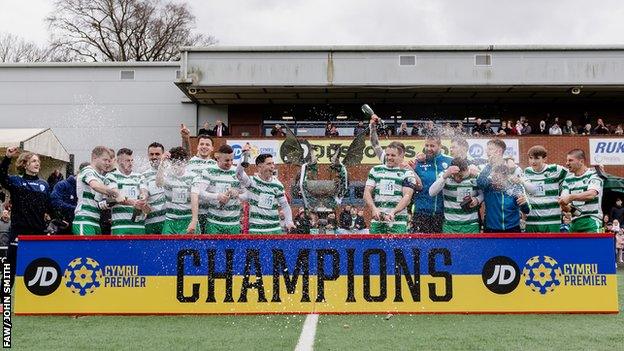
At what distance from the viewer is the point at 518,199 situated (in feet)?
25.1

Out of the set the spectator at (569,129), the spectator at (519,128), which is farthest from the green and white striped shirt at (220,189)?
the spectator at (569,129)

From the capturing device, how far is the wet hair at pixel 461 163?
7812 mm

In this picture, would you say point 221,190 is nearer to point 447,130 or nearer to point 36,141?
point 36,141

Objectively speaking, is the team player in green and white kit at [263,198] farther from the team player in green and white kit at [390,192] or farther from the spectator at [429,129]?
the spectator at [429,129]

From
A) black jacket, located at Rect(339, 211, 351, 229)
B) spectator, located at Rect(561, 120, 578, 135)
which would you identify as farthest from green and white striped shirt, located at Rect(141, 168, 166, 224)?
spectator, located at Rect(561, 120, 578, 135)

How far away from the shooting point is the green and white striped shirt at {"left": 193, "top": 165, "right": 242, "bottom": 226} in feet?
26.8

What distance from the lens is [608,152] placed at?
2153 cm

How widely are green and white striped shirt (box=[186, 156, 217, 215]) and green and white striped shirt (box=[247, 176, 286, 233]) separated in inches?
20.7

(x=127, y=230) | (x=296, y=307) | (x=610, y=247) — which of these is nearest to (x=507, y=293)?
(x=610, y=247)

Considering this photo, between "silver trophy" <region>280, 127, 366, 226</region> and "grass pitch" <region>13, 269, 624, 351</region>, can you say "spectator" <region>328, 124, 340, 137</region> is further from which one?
"grass pitch" <region>13, 269, 624, 351</region>

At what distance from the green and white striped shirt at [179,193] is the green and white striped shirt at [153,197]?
12cm

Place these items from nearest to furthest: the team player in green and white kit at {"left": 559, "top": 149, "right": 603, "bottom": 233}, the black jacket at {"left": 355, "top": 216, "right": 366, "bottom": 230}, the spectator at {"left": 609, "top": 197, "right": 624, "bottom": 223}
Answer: the team player in green and white kit at {"left": 559, "top": 149, "right": 603, "bottom": 233}
the black jacket at {"left": 355, "top": 216, "right": 366, "bottom": 230}
the spectator at {"left": 609, "top": 197, "right": 624, "bottom": 223}

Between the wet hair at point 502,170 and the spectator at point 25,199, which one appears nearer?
the wet hair at point 502,170

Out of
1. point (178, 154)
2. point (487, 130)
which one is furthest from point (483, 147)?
point (178, 154)
